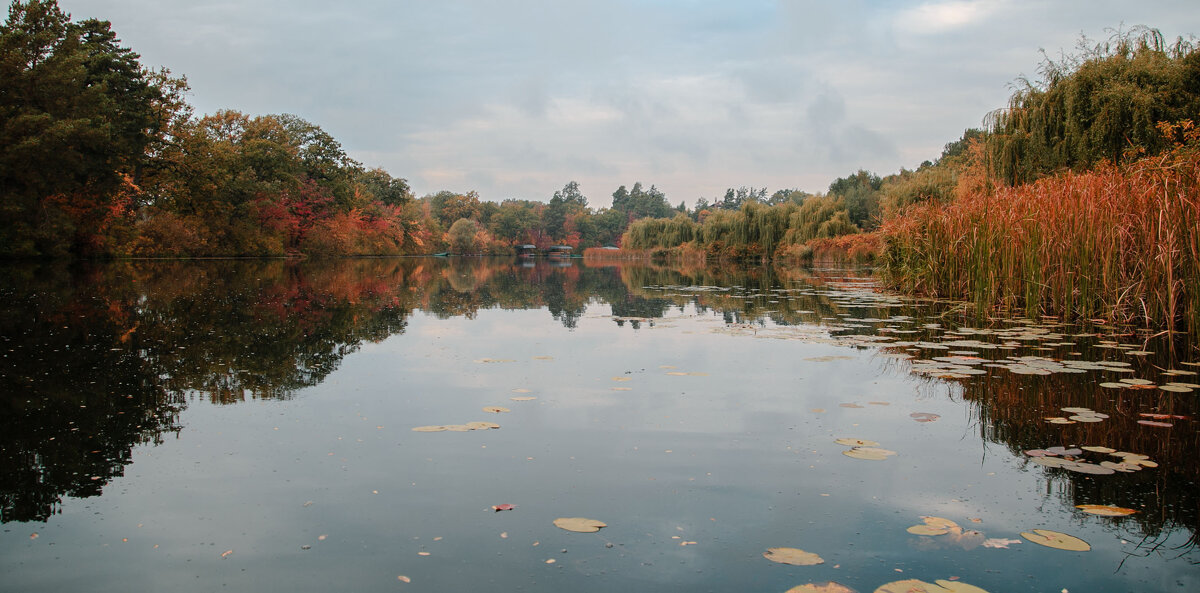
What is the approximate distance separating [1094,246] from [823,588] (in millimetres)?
6891

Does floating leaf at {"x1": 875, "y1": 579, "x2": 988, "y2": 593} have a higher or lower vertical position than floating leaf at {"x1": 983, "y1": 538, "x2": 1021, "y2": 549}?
lower

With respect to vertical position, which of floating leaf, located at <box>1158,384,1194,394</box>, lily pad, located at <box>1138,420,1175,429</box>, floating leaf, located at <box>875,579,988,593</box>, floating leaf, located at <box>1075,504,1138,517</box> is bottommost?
floating leaf, located at <box>875,579,988,593</box>

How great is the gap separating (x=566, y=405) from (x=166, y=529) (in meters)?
2.30

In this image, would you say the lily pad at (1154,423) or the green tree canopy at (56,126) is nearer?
the lily pad at (1154,423)

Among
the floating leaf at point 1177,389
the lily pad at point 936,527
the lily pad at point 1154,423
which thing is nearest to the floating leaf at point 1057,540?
the lily pad at point 936,527

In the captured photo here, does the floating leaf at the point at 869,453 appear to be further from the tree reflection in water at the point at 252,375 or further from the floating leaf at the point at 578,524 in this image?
the floating leaf at the point at 578,524

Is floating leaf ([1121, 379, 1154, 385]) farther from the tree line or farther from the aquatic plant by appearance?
the tree line

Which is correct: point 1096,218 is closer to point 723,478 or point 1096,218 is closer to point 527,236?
point 723,478

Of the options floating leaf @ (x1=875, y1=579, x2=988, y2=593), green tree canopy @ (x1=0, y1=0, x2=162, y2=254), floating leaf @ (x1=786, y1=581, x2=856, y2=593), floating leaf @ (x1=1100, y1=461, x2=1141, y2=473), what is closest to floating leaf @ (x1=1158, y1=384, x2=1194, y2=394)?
floating leaf @ (x1=1100, y1=461, x2=1141, y2=473)

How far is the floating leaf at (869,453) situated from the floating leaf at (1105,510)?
31.5 inches

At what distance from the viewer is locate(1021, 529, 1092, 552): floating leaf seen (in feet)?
7.70

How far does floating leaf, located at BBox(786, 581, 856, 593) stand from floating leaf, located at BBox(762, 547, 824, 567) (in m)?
0.14

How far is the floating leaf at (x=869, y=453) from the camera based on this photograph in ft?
10.9

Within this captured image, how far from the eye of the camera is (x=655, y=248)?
53.3 metres
